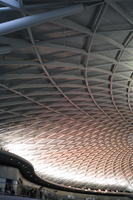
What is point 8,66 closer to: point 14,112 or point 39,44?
point 39,44

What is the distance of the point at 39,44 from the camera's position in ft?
81.4

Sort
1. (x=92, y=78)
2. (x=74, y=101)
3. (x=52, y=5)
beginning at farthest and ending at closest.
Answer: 1. (x=74, y=101)
2. (x=92, y=78)
3. (x=52, y=5)

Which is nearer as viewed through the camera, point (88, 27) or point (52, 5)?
point (52, 5)

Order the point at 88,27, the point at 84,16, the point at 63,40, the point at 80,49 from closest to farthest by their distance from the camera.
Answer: the point at 84,16 < the point at 88,27 < the point at 63,40 < the point at 80,49

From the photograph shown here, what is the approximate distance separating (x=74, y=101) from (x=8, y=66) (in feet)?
54.8

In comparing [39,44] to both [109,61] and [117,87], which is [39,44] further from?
[117,87]

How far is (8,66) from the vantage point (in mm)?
30438

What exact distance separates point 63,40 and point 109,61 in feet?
22.0

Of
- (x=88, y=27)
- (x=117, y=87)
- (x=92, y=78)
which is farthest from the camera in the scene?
(x=117, y=87)

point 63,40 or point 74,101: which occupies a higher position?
point 74,101

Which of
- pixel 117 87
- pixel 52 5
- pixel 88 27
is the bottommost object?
pixel 52 5

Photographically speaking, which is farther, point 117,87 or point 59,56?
point 117,87

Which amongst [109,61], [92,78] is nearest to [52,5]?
[109,61]

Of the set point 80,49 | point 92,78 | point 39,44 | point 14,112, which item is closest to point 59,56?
point 80,49
